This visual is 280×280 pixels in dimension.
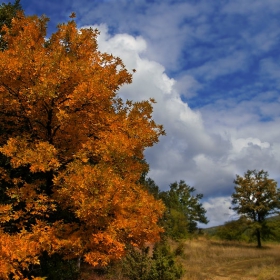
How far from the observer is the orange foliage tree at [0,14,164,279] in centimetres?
779

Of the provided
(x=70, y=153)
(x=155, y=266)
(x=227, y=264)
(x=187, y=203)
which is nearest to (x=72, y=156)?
(x=70, y=153)

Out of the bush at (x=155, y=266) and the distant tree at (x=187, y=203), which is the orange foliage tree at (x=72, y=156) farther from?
the distant tree at (x=187, y=203)

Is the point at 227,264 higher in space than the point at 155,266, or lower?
lower

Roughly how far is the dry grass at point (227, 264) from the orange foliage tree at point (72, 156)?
11.7 meters

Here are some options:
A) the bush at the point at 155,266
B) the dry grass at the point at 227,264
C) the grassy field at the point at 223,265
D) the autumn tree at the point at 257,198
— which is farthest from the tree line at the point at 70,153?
the autumn tree at the point at 257,198

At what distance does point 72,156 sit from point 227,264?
22456mm

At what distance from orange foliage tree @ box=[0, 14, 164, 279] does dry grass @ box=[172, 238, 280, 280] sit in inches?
460

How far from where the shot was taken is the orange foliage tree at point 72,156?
779cm

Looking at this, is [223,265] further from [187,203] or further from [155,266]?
[187,203]

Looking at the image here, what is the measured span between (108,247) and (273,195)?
35047 mm

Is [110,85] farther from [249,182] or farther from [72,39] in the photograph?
[249,182]

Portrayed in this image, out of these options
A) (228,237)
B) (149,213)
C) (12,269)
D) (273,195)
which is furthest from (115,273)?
(228,237)

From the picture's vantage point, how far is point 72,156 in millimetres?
9648

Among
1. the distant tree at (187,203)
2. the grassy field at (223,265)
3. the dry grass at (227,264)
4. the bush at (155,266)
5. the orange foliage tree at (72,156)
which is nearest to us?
the orange foliage tree at (72,156)
